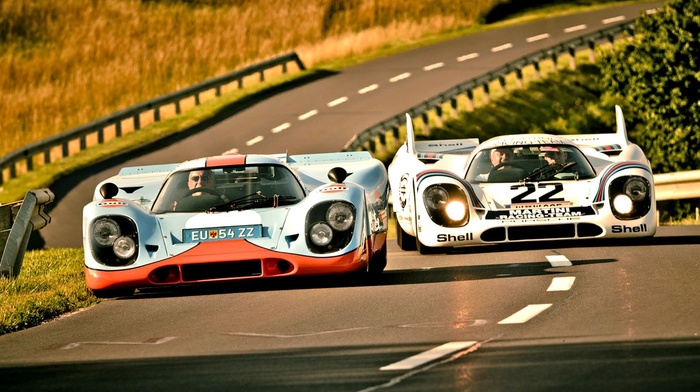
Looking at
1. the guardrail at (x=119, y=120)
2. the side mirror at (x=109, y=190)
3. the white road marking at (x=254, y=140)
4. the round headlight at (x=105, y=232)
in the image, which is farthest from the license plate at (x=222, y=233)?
the white road marking at (x=254, y=140)

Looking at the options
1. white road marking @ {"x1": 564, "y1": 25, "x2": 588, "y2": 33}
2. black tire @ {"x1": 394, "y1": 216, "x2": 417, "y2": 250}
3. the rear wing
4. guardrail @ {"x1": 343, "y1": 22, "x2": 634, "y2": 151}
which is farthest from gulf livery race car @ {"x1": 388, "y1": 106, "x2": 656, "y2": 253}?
white road marking @ {"x1": 564, "y1": 25, "x2": 588, "y2": 33}

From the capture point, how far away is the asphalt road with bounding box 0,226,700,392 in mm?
7117

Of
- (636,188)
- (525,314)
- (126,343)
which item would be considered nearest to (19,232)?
(126,343)

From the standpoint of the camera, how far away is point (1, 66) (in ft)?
155

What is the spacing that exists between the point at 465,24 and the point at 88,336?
44439 millimetres

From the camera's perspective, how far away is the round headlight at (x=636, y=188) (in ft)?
47.7

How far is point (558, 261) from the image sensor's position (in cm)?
1342

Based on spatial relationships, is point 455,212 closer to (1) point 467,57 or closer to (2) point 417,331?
(2) point 417,331

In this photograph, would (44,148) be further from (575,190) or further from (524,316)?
(524,316)

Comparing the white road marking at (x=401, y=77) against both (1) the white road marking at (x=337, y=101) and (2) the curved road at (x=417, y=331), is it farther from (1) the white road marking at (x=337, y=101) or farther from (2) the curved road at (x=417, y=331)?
(2) the curved road at (x=417, y=331)

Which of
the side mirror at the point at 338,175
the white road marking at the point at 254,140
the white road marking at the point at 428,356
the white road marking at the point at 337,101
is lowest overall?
the white road marking at the point at 254,140

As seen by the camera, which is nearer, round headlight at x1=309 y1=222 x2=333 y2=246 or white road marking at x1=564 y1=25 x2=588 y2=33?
round headlight at x1=309 y1=222 x2=333 y2=246

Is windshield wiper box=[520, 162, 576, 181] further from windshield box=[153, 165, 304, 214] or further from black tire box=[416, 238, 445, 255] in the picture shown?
windshield box=[153, 165, 304, 214]

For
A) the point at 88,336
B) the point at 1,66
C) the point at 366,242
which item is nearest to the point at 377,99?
the point at 1,66
